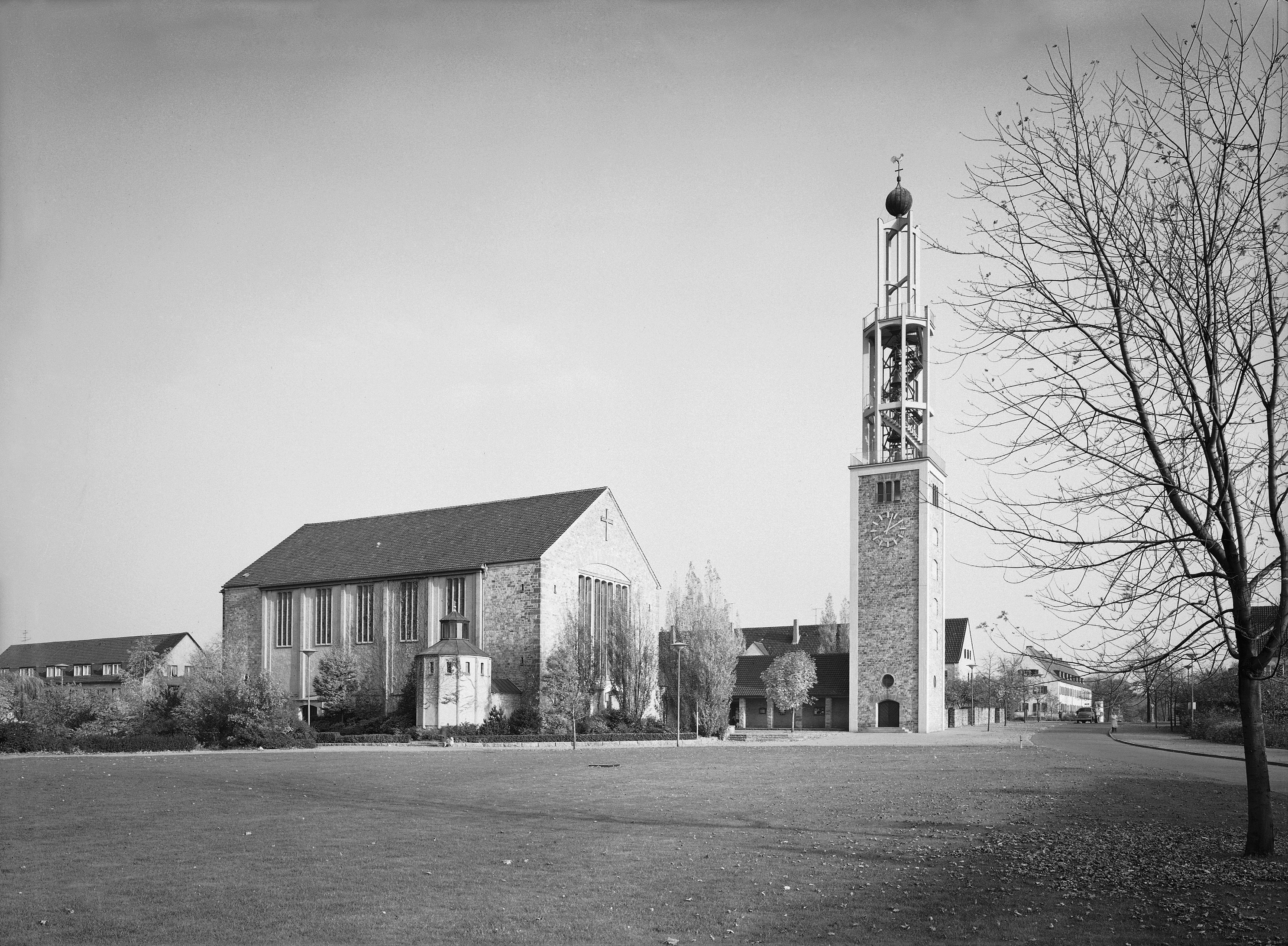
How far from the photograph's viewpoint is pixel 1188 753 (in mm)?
33438

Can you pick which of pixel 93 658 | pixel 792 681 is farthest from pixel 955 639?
pixel 93 658

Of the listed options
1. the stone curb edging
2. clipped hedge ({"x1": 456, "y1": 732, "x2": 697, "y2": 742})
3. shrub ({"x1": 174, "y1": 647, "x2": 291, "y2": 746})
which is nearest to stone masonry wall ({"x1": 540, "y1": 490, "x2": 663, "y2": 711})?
clipped hedge ({"x1": 456, "y1": 732, "x2": 697, "y2": 742})

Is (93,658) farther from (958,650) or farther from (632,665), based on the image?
(958,650)

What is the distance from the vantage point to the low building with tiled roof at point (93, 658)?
303 feet

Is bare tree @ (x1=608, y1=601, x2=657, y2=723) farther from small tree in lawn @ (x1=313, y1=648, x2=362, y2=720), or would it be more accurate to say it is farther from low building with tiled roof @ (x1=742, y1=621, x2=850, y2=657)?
low building with tiled roof @ (x1=742, y1=621, x2=850, y2=657)

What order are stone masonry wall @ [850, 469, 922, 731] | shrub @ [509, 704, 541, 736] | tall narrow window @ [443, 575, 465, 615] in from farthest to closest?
1. stone masonry wall @ [850, 469, 922, 731]
2. tall narrow window @ [443, 575, 465, 615]
3. shrub @ [509, 704, 541, 736]

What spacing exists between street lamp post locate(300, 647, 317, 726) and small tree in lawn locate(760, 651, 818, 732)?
26.3 metres

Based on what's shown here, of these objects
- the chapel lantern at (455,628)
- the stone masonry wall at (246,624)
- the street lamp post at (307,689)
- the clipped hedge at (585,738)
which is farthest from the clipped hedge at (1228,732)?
the stone masonry wall at (246,624)

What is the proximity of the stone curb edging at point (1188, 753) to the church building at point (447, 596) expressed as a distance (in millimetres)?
23956

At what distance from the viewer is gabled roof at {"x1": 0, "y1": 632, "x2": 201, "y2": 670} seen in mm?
97875

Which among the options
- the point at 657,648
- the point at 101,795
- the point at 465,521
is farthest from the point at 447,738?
the point at 101,795

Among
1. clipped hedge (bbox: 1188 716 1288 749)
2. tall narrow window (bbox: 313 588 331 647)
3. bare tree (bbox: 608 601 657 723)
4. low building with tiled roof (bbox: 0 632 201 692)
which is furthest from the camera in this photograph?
low building with tiled roof (bbox: 0 632 201 692)

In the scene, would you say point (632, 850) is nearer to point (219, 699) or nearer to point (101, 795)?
point (101, 795)

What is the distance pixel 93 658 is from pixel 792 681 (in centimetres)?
7820
